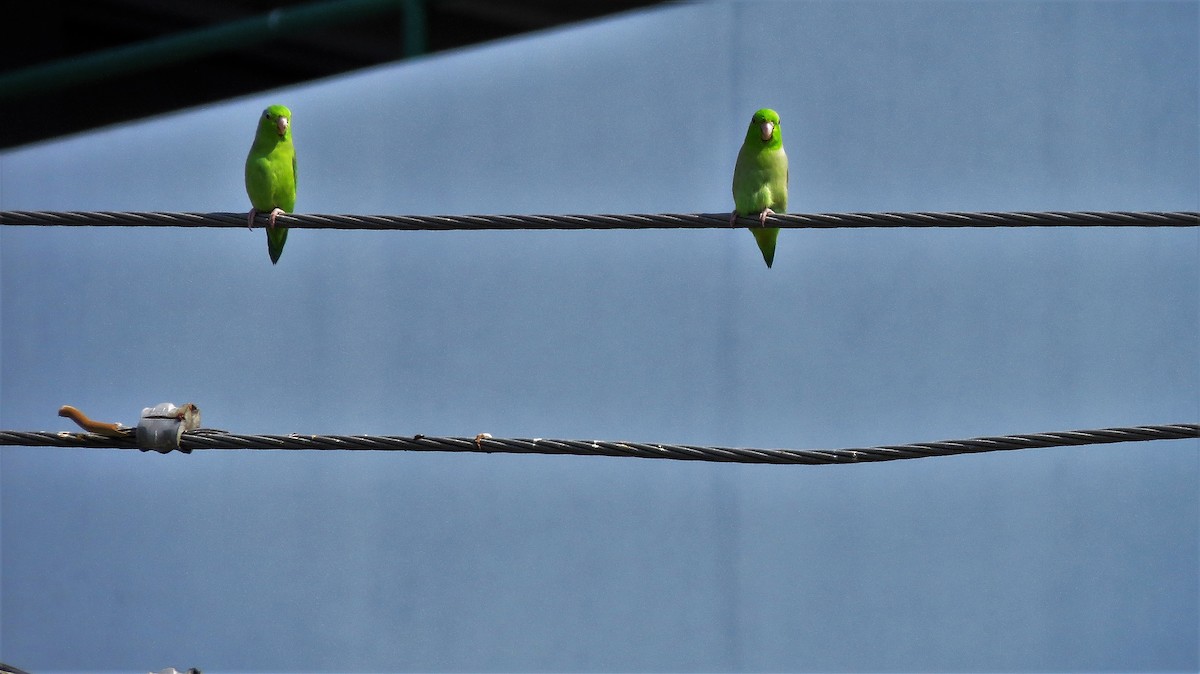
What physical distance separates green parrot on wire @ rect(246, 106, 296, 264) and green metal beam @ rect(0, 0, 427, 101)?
2.60 m

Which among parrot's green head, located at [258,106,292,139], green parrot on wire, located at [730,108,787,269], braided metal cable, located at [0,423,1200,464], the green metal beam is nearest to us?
braided metal cable, located at [0,423,1200,464]

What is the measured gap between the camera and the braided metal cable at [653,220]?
9.41 feet

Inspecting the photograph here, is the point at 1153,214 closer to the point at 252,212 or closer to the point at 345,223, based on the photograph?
the point at 345,223

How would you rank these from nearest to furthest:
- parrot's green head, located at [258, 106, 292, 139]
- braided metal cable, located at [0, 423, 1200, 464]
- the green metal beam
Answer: braided metal cable, located at [0, 423, 1200, 464]
parrot's green head, located at [258, 106, 292, 139]
the green metal beam

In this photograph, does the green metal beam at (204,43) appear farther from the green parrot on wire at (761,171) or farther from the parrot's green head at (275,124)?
the green parrot on wire at (761,171)

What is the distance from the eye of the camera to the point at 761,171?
4.28 meters

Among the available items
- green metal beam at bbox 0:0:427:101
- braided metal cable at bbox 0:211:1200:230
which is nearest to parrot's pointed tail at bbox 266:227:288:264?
braided metal cable at bbox 0:211:1200:230

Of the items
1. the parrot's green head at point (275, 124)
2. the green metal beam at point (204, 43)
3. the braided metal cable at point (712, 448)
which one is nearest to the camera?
the braided metal cable at point (712, 448)

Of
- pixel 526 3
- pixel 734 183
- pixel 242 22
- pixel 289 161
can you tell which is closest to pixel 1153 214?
pixel 734 183

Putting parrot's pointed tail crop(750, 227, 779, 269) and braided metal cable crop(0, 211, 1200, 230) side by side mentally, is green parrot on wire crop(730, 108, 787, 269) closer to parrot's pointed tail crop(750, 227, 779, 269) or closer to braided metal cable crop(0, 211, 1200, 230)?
parrot's pointed tail crop(750, 227, 779, 269)

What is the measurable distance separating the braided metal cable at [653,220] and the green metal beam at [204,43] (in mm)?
3983

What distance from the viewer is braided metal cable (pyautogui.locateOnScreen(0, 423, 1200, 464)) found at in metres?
2.78

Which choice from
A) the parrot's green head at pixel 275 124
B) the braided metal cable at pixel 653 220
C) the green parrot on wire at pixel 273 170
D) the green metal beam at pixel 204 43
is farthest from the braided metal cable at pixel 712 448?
the green metal beam at pixel 204 43

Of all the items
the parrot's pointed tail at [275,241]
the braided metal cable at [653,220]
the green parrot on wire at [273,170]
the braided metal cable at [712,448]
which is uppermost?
the green parrot on wire at [273,170]
